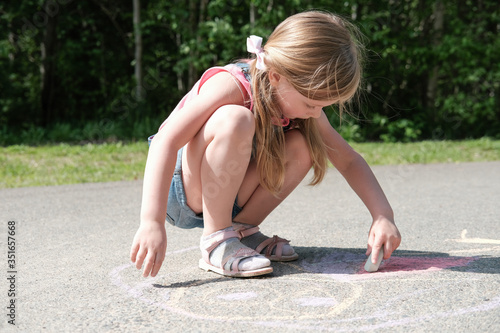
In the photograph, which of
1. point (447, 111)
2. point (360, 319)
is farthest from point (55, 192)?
point (447, 111)

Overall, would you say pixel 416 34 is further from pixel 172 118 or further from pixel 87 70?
pixel 172 118

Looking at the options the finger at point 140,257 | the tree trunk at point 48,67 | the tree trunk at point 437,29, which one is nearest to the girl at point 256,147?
the finger at point 140,257

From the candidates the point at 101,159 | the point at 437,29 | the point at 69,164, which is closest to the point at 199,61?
Result: the point at 101,159

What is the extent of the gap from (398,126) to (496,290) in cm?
728

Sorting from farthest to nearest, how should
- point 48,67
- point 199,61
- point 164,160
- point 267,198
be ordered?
point 48,67 → point 199,61 → point 267,198 → point 164,160

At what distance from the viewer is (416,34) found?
9453 mm

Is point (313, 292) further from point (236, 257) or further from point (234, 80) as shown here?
point (234, 80)

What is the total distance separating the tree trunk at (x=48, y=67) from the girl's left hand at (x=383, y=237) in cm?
891

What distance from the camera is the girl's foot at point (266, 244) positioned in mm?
2242

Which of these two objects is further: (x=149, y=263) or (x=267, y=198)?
(x=267, y=198)

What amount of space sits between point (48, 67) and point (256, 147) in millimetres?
8913

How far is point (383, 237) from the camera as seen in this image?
2021 mm

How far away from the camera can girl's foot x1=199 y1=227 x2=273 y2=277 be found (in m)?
2.00

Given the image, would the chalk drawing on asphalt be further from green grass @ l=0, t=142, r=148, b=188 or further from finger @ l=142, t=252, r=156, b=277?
green grass @ l=0, t=142, r=148, b=188
